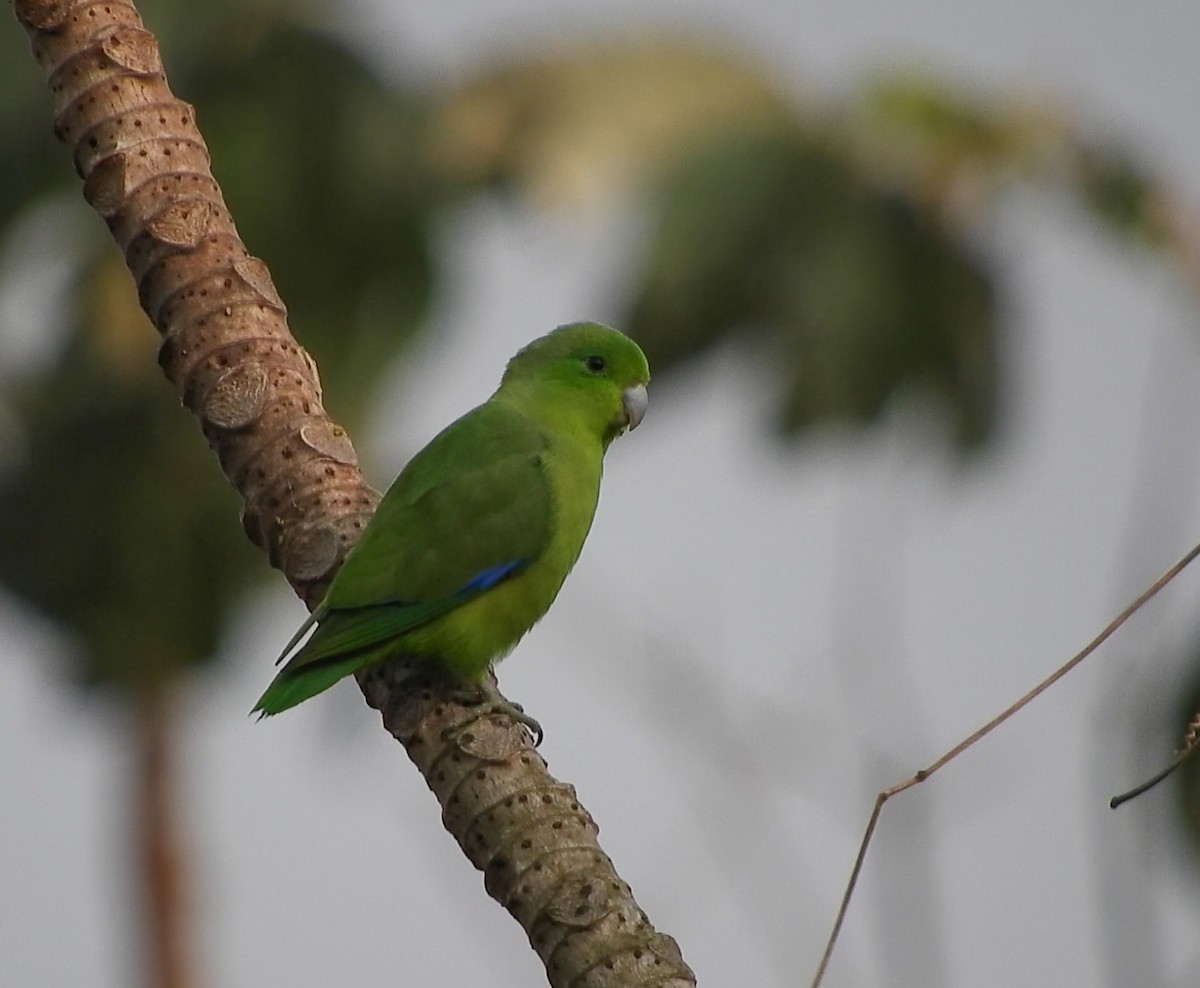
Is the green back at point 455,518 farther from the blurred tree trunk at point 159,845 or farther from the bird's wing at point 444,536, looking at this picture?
the blurred tree trunk at point 159,845

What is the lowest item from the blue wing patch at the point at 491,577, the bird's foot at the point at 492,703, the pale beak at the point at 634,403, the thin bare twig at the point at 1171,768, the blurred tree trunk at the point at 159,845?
the thin bare twig at the point at 1171,768

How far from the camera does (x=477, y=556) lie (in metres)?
4.91

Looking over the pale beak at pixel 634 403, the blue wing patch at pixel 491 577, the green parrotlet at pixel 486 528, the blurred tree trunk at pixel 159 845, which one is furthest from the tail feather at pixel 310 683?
the blurred tree trunk at pixel 159 845

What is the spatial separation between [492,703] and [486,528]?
2.09ft

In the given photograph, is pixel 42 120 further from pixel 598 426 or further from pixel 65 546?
pixel 598 426

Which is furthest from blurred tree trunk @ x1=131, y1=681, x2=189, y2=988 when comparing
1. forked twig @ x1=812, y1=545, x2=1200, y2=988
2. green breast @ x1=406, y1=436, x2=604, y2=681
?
forked twig @ x1=812, y1=545, x2=1200, y2=988

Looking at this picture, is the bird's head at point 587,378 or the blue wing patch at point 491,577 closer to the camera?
the blue wing patch at point 491,577

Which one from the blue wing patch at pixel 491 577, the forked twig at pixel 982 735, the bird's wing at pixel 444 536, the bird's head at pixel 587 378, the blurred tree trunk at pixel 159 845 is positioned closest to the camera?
the forked twig at pixel 982 735

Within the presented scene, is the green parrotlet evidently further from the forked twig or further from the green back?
the forked twig

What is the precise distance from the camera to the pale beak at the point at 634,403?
18.0 feet

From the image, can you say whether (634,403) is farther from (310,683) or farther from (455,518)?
(310,683)

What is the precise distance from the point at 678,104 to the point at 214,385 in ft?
16.1

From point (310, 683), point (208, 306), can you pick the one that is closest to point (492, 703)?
point (310, 683)

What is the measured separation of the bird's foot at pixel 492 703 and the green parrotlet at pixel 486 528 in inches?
0.6
